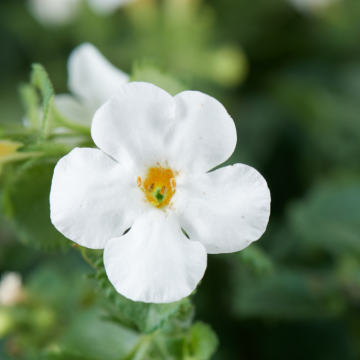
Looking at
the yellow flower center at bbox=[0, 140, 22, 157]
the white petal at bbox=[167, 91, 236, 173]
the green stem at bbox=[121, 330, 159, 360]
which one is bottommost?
the green stem at bbox=[121, 330, 159, 360]

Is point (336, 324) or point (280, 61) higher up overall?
point (280, 61)

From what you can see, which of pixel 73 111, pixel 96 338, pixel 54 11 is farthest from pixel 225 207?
pixel 54 11

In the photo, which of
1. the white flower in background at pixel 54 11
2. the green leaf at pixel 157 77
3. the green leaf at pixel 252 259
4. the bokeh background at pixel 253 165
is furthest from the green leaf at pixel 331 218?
the white flower in background at pixel 54 11

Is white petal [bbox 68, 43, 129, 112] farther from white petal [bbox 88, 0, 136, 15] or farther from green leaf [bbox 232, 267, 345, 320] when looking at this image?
white petal [bbox 88, 0, 136, 15]

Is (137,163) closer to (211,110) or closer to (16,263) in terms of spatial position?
(211,110)

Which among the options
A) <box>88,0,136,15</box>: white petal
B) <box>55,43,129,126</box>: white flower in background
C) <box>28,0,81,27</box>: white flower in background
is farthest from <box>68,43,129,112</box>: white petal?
<box>28,0,81,27</box>: white flower in background

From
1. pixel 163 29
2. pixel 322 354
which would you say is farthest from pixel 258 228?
pixel 163 29

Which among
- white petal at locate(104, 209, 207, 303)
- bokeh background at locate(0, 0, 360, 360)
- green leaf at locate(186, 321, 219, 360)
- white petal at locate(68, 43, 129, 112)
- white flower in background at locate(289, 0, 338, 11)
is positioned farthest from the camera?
white flower in background at locate(289, 0, 338, 11)
